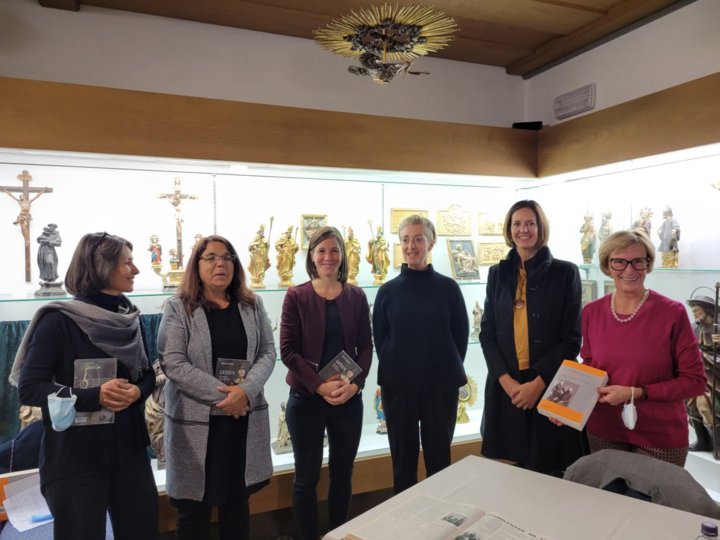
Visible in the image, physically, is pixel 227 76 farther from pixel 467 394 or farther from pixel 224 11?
pixel 467 394

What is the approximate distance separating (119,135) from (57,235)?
0.66m

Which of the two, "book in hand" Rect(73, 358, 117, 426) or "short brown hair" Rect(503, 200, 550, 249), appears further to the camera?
"short brown hair" Rect(503, 200, 550, 249)

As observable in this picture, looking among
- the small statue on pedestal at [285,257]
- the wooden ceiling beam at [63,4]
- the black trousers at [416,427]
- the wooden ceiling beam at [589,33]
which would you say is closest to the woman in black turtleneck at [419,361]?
the black trousers at [416,427]

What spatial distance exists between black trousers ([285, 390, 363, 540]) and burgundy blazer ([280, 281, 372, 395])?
0.10 metres

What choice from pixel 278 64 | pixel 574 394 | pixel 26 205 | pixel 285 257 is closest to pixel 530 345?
pixel 574 394

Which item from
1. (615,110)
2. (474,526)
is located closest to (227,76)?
(615,110)

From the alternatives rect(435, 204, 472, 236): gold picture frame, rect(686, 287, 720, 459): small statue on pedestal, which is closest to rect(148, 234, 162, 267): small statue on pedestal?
rect(435, 204, 472, 236): gold picture frame

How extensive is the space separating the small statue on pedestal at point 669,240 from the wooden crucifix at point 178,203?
8.64 ft

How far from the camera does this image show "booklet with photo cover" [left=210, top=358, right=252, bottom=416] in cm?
211

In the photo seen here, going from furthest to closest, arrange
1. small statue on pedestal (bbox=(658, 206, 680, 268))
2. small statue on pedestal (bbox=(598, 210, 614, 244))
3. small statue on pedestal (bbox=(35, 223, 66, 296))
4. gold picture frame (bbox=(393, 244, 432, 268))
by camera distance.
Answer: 1. gold picture frame (bbox=(393, 244, 432, 268))
2. small statue on pedestal (bbox=(598, 210, 614, 244))
3. small statue on pedestal (bbox=(658, 206, 680, 268))
4. small statue on pedestal (bbox=(35, 223, 66, 296))

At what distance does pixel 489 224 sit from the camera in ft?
12.2

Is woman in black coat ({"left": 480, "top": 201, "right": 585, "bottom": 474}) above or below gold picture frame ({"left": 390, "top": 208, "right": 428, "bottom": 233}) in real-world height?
below

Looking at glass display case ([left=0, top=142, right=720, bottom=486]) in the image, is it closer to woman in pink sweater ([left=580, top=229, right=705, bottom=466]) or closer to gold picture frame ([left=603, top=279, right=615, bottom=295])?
gold picture frame ([left=603, top=279, right=615, bottom=295])

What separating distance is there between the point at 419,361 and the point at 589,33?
8.00 ft
